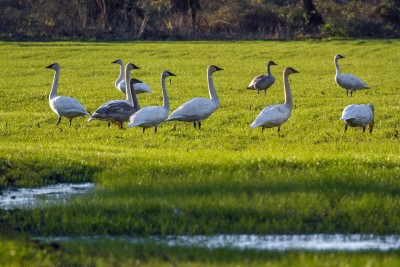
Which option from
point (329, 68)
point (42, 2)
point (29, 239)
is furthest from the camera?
point (42, 2)

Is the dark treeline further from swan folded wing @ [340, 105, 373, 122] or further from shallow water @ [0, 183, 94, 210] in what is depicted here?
shallow water @ [0, 183, 94, 210]

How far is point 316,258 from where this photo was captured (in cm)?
797

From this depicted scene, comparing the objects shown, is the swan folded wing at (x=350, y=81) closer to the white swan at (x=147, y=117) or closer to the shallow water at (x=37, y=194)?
the white swan at (x=147, y=117)

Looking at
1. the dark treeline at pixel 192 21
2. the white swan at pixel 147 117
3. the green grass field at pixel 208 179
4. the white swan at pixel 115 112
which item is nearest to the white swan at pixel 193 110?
the green grass field at pixel 208 179

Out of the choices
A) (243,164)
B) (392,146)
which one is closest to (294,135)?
(392,146)

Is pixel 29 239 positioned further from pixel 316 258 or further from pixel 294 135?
pixel 294 135

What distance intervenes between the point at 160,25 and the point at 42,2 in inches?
392

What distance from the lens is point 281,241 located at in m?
9.23

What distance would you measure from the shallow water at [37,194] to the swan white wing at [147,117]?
5138 mm

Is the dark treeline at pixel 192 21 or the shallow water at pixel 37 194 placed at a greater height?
the dark treeline at pixel 192 21

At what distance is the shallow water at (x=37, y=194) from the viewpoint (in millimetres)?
11047

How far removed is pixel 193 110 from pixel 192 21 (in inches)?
1658

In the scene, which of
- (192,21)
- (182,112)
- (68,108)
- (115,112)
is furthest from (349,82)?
(192,21)

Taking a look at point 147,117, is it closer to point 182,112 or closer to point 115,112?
point 182,112
